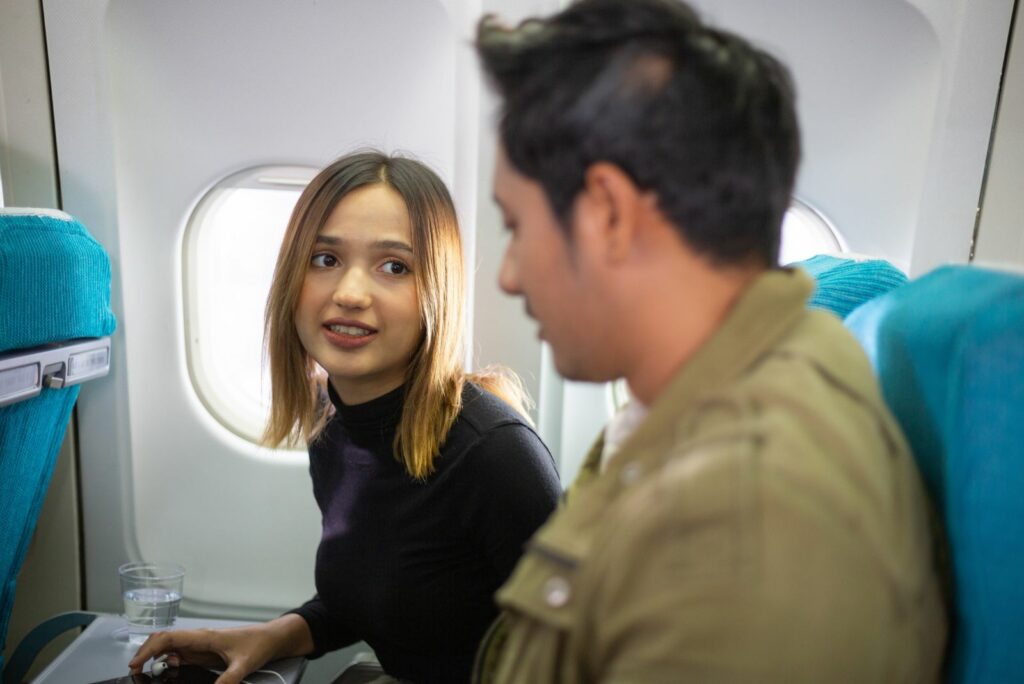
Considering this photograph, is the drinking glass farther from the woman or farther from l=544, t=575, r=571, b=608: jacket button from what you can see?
l=544, t=575, r=571, b=608: jacket button

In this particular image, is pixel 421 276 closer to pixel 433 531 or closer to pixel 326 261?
pixel 326 261

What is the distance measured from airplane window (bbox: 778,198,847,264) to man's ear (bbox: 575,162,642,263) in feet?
4.83

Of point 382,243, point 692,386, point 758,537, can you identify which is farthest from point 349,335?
point 758,537

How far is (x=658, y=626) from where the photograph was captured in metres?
0.58

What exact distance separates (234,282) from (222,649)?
1.08m

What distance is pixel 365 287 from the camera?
1.62m

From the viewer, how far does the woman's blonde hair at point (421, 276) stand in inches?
63.4

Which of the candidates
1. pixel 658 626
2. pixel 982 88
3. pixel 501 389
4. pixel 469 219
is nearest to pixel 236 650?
pixel 501 389

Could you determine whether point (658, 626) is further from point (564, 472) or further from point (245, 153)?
point (245, 153)

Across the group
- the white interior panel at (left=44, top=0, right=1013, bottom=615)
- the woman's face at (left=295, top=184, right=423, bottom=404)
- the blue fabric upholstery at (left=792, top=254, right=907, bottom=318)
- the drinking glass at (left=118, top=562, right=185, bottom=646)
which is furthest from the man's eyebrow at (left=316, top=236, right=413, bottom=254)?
the drinking glass at (left=118, top=562, right=185, bottom=646)

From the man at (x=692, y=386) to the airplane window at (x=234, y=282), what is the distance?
62.2 inches

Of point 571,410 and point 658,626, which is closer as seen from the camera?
point 658,626

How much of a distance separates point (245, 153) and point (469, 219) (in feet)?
2.08

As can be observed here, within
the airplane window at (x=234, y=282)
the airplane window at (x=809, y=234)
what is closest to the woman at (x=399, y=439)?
the airplane window at (x=234, y=282)
